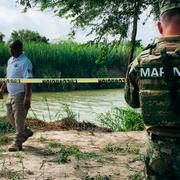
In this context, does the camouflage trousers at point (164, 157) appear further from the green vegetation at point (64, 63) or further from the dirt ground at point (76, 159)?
the green vegetation at point (64, 63)

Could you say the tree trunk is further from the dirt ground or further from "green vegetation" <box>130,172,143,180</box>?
"green vegetation" <box>130,172,143,180</box>

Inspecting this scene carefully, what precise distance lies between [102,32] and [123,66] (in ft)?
77.7

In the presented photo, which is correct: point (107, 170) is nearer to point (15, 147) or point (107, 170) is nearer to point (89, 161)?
point (89, 161)

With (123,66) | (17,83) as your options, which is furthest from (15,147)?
(123,66)

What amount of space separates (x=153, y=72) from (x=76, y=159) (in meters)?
3.82

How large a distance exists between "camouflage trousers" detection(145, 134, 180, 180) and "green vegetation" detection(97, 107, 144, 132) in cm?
784

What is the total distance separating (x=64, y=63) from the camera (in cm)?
3014

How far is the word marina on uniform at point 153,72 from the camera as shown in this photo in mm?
3172

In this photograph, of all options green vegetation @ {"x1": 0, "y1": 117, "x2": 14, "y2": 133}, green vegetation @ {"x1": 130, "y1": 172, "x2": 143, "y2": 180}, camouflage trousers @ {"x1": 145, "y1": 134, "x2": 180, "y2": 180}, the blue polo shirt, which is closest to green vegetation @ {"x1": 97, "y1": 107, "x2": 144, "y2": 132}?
green vegetation @ {"x1": 0, "y1": 117, "x2": 14, "y2": 133}

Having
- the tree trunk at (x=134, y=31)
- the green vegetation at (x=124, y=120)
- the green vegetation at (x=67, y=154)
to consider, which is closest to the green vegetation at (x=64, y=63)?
the green vegetation at (x=124, y=120)

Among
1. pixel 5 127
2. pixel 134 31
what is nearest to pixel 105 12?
pixel 134 31

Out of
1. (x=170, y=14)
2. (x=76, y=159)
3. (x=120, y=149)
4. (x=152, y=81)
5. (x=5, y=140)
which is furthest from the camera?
(x=5, y=140)

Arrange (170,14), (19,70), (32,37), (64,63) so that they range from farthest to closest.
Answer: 1. (32,37)
2. (64,63)
3. (19,70)
4. (170,14)

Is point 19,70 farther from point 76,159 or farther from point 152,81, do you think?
point 152,81
